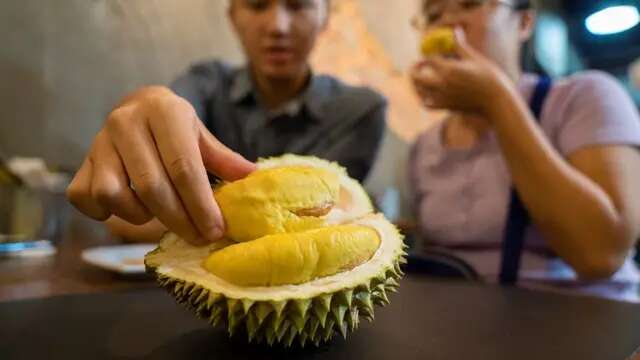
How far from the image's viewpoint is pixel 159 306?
52 centimetres

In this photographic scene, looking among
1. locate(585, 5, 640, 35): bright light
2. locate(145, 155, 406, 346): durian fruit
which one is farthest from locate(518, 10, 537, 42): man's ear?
locate(585, 5, 640, 35): bright light

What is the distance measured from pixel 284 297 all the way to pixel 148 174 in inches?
5.4

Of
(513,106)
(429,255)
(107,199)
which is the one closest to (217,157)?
(107,199)

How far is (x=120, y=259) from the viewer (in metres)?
0.74

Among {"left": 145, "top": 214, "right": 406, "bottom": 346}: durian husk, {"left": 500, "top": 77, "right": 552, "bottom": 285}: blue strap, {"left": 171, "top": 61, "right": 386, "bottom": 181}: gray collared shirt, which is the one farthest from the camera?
{"left": 171, "top": 61, "right": 386, "bottom": 181}: gray collared shirt

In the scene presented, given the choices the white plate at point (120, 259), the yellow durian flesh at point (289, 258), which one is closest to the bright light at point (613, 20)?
the white plate at point (120, 259)

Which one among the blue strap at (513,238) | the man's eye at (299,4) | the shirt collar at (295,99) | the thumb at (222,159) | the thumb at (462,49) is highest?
the man's eye at (299,4)

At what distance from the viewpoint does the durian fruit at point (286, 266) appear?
37 cm

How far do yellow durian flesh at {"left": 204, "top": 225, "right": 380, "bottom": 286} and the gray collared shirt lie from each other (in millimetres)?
773

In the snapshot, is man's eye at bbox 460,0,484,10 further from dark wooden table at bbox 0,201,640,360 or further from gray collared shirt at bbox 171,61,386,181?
dark wooden table at bbox 0,201,640,360

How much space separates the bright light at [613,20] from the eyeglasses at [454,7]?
7.25 ft

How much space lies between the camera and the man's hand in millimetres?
393

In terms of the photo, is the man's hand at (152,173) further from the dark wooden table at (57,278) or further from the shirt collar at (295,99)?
the shirt collar at (295,99)

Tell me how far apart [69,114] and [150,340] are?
1131mm
